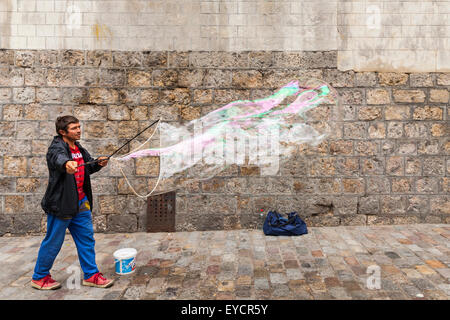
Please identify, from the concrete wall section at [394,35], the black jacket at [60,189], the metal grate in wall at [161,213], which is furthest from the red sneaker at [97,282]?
the concrete wall section at [394,35]

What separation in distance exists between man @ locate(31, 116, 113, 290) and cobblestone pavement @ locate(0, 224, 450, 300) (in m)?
0.20

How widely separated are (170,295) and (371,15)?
5866 mm

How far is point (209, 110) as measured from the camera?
18.4ft

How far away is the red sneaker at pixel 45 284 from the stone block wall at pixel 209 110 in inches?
82.6

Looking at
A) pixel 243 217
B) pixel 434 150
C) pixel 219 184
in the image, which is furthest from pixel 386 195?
pixel 219 184

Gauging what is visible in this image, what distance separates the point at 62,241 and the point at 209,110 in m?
3.28

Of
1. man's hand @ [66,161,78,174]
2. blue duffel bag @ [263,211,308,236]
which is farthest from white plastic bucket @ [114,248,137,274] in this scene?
blue duffel bag @ [263,211,308,236]

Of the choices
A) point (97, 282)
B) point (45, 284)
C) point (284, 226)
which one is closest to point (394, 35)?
point (284, 226)

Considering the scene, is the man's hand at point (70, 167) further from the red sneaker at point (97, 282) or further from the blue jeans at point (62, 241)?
the red sneaker at point (97, 282)

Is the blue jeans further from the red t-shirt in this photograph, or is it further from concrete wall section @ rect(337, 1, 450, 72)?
concrete wall section @ rect(337, 1, 450, 72)

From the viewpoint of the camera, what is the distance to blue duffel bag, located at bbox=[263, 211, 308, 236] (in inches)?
203

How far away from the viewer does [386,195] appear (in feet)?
18.6

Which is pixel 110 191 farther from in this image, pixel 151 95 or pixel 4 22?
pixel 4 22
